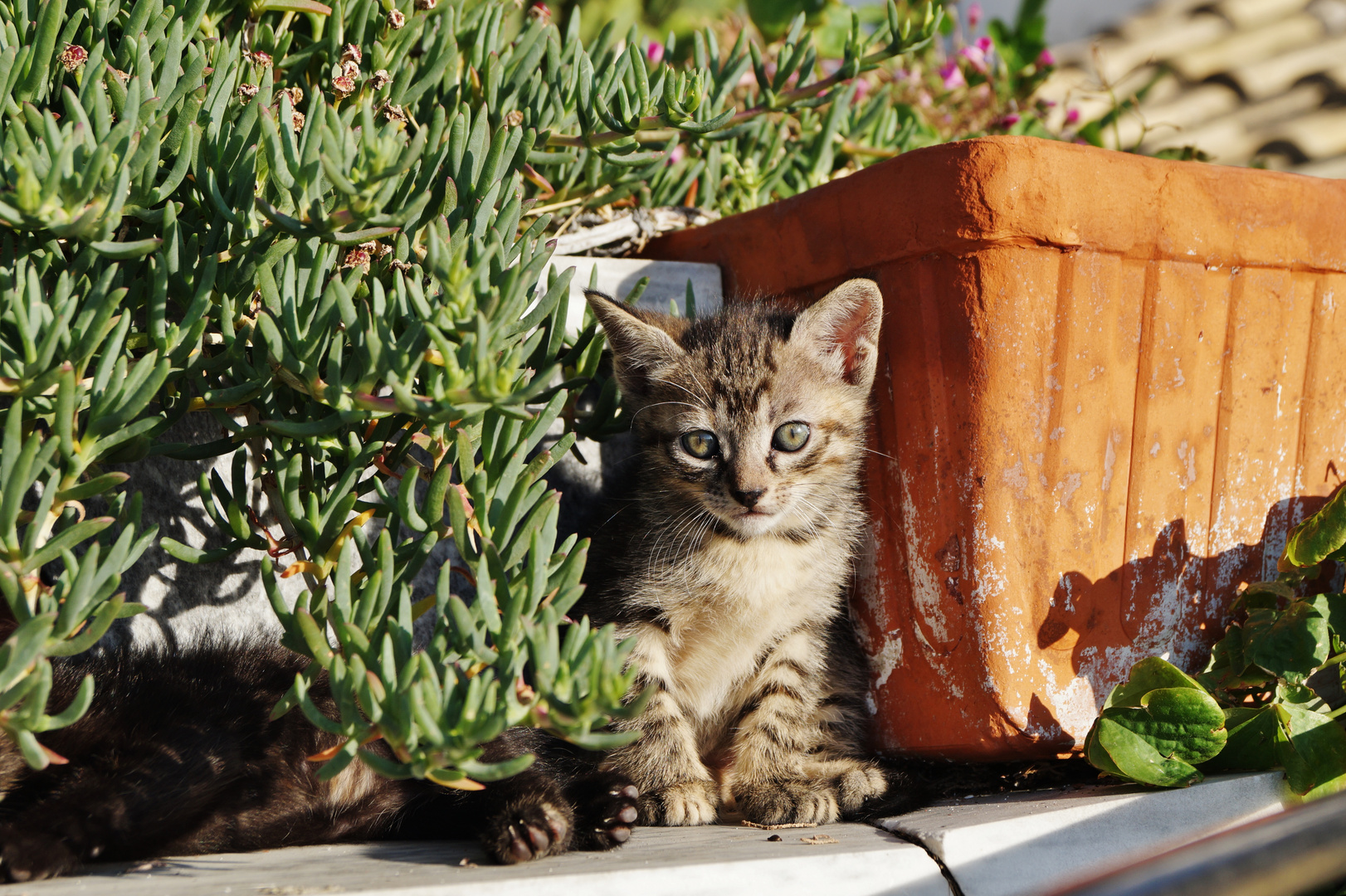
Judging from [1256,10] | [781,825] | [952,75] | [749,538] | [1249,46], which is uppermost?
[1256,10]

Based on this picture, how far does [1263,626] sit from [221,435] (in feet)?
6.62

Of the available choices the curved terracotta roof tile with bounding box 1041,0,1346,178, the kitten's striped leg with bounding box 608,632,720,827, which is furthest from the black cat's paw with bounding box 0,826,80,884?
the curved terracotta roof tile with bounding box 1041,0,1346,178

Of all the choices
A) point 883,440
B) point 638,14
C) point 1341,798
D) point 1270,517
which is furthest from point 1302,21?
point 1341,798

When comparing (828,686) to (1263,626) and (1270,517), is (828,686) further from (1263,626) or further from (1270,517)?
(1270,517)

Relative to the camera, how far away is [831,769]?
72.7 inches

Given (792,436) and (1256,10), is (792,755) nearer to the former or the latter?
(792,436)

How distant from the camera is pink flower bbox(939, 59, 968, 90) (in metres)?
3.36

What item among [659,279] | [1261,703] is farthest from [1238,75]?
[1261,703]

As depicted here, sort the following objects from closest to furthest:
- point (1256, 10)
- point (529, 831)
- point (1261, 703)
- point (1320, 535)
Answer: point (529, 831) → point (1320, 535) → point (1261, 703) → point (1256, 10)

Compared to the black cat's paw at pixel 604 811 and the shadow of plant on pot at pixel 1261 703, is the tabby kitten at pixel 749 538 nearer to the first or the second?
the black cat's paw at pixel 604 811

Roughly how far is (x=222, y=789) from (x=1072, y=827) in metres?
1.35

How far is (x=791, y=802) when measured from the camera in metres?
1.74

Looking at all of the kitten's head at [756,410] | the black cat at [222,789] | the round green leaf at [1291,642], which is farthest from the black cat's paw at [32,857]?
the round green leaf at [1291,642]

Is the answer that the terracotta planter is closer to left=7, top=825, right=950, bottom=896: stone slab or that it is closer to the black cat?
A: left=7, top=825, right=950, bottom=896: stone slab
